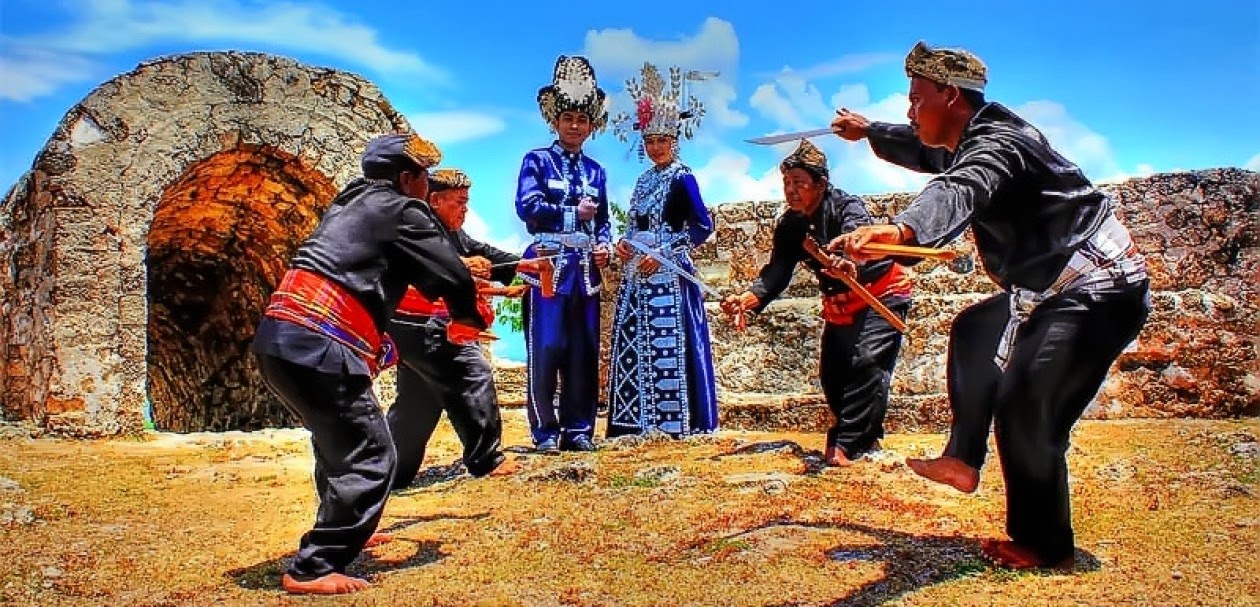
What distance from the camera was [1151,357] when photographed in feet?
22.5

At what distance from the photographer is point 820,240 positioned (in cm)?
580

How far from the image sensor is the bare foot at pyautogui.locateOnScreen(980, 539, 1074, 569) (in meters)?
3.63

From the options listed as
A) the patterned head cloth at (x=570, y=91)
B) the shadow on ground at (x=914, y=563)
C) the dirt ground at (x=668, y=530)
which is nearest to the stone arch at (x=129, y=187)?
the dirt ground at (x=668, y=530)

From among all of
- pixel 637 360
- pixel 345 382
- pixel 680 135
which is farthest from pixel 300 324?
pixel 680 135

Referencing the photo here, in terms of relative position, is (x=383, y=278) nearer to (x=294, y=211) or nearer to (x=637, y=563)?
(x=637, y=563)

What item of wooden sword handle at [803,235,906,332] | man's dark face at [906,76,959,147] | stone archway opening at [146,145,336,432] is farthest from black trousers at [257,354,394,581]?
stone archway opening at [146,145,336,432]

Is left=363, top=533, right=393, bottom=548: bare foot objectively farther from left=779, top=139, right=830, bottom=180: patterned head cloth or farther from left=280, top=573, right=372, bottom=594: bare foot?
left=779, top=139, right=830, bottom=180: patterned head cloth

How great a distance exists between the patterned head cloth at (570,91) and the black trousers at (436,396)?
1880 millimetres

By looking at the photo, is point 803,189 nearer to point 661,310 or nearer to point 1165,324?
point 661,310

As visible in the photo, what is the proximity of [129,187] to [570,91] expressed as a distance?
2984mm

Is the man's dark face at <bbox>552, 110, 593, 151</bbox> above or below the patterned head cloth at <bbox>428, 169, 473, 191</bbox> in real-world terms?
above

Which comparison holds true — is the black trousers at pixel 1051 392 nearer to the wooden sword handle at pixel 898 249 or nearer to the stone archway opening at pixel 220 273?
the wooden sword handle at pixel 898 249

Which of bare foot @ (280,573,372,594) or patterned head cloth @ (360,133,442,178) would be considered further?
patterned head cloth @ (360,133,442,178)

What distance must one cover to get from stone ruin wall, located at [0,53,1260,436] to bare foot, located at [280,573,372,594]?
4314 millimetres
